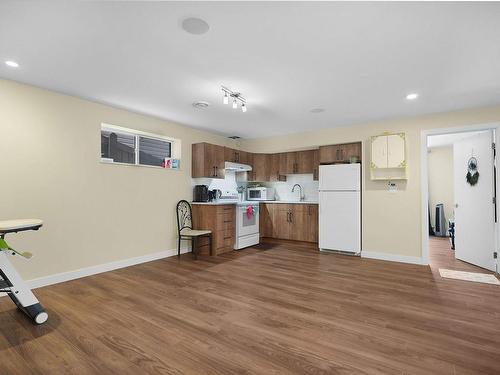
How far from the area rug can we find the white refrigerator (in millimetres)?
1358

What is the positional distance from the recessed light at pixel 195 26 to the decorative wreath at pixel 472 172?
467cm

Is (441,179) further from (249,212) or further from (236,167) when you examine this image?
(236,167)

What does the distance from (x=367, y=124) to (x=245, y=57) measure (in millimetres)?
3199

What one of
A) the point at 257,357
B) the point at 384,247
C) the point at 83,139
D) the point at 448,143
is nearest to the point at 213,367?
the point at 257,357

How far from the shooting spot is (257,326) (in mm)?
2211

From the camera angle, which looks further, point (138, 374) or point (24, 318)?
point (24, 318)

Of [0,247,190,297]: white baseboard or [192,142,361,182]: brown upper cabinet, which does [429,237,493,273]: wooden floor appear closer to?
[192,142,361,182]: brown upper cabinet

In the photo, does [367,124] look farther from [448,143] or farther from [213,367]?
[213,367]

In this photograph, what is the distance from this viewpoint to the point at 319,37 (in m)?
2.17

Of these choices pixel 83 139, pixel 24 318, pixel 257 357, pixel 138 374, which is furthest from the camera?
pixel 83 139

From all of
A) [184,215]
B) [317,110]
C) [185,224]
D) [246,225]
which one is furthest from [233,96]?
[246,225]

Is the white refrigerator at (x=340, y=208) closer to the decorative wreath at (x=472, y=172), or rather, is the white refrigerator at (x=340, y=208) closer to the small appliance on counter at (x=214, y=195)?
the decorative wreath at (x=472, y=172)

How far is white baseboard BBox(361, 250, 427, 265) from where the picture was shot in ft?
14.0

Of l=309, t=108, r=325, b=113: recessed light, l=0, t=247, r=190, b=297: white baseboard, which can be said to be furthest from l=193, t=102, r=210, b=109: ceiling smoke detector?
l=0, t=247, r=190, b=297: white baseboard
